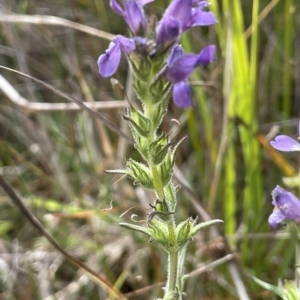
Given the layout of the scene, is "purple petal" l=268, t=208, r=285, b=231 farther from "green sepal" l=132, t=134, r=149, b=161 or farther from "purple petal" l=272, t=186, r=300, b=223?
"green sepal" l=132, t=134, r=149, b=161

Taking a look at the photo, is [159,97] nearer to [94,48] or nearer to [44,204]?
[44,204]

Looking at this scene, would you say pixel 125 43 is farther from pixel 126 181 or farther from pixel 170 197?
pixel 126 181

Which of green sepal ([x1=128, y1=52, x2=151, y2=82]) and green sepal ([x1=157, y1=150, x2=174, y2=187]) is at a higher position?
green sepal ([x1=128, y1=52, x2=151, y2=82])

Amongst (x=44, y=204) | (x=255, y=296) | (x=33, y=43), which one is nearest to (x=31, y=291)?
(x=44, y=204)

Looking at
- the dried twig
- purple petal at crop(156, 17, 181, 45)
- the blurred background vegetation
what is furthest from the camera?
the dried twig

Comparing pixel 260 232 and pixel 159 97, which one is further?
pixel 260 232

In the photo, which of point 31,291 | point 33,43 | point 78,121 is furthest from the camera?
point 33,43

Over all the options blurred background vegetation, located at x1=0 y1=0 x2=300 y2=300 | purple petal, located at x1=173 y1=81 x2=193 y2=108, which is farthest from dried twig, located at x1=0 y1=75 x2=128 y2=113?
purple petal, located at x1=173 y1=81 x2=193 y2=108

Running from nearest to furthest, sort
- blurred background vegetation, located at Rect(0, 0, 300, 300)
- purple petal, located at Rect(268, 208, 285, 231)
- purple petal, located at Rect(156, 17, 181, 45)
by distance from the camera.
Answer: purple petal, located at Rect(156, 17, 181, 45)
purple petal, located at Rect(268, 208, 285, 231)
blurred background vegetation, located at Rect(0, 0, 300, 300)
